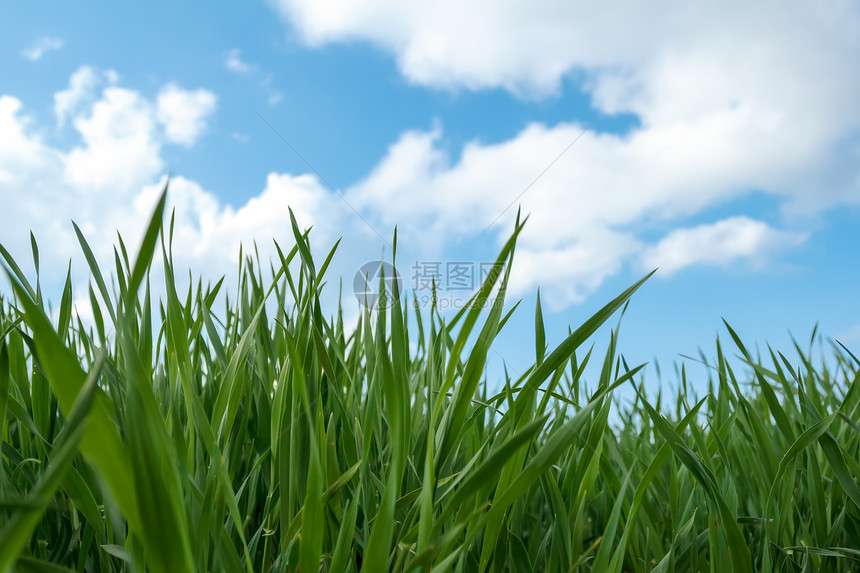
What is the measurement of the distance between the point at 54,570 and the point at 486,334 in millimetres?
352

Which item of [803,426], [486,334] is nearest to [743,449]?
[803,426]

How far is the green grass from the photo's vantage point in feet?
1.08

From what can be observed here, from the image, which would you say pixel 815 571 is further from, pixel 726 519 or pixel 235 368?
pixel 235 368

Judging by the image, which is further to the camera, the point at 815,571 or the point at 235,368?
the point at 815,571

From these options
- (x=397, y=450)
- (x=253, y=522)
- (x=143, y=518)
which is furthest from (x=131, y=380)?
(x=253, y=522)

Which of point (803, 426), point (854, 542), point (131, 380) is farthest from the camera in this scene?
point (803, 426)

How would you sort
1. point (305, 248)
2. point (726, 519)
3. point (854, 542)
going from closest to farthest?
1. point (726, 519)
2. point (305, 248)
3. point (854, 542)

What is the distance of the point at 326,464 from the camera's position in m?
0.60

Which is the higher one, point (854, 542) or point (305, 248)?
point (305, 248)

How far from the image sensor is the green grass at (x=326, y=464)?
330 millimetres

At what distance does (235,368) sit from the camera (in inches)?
23.1

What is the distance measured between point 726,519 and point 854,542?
0.44 m

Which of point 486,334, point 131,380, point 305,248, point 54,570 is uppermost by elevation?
point 305,248

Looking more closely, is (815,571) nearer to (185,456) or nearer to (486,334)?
(486,334)
